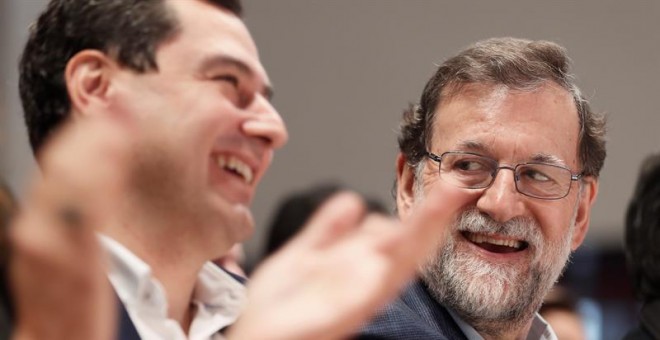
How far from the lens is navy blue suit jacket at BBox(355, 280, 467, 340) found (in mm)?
2096

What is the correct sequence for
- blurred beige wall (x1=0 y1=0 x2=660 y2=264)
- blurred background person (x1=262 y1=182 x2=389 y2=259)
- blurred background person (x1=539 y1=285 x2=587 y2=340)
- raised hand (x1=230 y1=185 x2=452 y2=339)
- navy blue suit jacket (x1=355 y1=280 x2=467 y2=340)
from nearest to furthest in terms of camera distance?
1. raised hand (x1=230 y1=185 x2=452 y2=339)
2. navy blue suit jacket (x1=355 y1=280 x2=467 y2=340)
3. blurred background person (x1=262 y1=182 x2=389 y2=259)
4. blurred background person (x1=539 y1=285 x2=587 y2=340)
5. blurred beige wall (x1=0 y1=0 x2=660 y2=264)

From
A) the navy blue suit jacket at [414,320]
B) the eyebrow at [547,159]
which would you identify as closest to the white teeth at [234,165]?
the navy blue suit jacket at [414,320]

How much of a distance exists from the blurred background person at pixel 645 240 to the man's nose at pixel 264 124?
3.44 feet

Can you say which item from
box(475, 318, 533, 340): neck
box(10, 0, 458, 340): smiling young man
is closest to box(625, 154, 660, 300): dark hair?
box(475, 318, 533, 340): neck

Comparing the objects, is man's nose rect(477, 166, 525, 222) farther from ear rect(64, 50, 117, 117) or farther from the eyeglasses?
ear rect(64, 50, 117, 117)

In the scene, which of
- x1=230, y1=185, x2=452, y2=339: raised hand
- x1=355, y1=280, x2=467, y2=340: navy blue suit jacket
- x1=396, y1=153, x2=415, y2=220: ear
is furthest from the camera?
x1=396, y1=153, x2=415, y2=220: ear

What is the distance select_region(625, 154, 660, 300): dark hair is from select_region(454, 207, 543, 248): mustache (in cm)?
39

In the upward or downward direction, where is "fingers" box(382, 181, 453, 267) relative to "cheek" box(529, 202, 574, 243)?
upward

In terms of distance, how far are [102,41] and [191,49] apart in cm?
15

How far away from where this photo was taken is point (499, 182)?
230 centimetres

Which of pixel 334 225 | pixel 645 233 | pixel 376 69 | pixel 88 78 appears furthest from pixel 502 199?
pixel 376 69

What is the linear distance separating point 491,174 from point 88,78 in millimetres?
899

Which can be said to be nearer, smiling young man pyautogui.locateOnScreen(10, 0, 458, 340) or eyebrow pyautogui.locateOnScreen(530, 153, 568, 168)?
smiling young man pyautogui.locateOnScreen(10, 0, 458, 340)

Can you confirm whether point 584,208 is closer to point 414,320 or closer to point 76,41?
point 414,320
